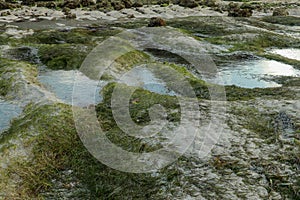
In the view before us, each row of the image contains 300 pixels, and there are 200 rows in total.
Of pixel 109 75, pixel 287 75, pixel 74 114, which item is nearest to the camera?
pixel 74 114

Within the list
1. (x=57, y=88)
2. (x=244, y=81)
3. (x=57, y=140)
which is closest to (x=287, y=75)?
(x=244, y=81)

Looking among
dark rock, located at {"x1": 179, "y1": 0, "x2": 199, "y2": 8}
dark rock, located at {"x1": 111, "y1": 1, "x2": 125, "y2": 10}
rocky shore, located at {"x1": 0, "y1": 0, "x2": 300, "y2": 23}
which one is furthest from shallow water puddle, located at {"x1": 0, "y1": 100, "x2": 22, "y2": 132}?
dark rock, located at {"x1": 179, "y1": 0, "x2": 199, "y2": 8}

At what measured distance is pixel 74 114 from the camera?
13.0 metres

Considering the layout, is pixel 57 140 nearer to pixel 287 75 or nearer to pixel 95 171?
pixel 95 171

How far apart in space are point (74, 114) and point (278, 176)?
7.53m

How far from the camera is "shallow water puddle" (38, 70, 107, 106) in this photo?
15.6 m

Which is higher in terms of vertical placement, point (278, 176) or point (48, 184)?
point (278, 176)

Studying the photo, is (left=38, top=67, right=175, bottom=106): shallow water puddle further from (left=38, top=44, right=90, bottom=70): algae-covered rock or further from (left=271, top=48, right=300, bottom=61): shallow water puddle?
(left=271, top=48, right=300, bottom=61): shallow water puddle

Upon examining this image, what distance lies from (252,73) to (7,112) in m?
14.8

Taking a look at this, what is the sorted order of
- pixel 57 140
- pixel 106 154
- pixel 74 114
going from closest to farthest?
1. pixel 106 154
2. pixel 57 140
3. pixel 74 114

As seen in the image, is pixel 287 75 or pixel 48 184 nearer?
pixel 48 184

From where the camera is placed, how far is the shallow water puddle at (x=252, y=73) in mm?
19558

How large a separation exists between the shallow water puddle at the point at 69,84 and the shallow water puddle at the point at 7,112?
6.63 ft

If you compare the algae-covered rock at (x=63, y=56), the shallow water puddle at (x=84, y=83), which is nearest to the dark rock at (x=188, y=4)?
the algae-covered rock at (x=63, y=56)
